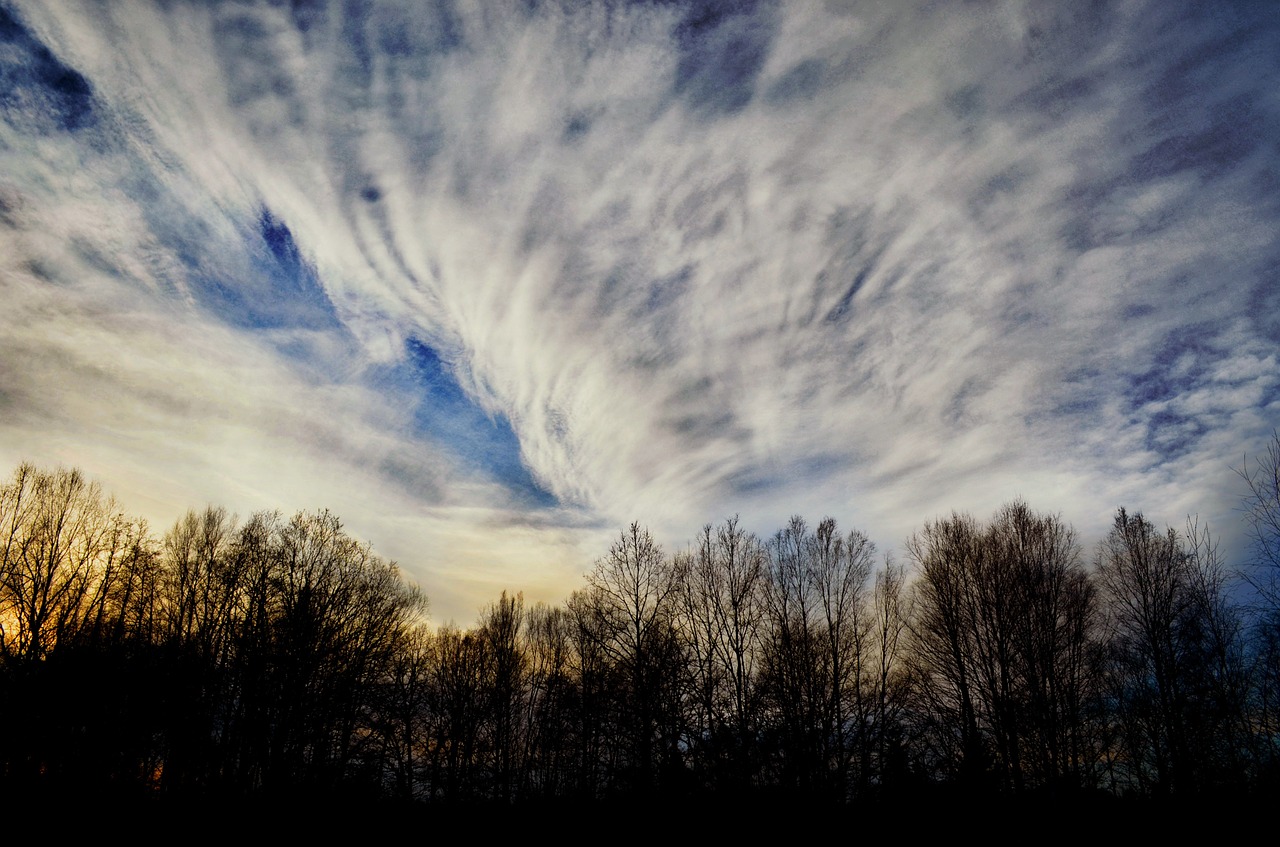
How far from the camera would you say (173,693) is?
102 ft

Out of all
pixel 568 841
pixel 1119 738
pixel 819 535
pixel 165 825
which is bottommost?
pixel 568 841

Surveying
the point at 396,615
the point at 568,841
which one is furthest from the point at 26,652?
the point at 568,841

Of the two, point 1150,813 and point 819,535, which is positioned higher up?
point 819,535

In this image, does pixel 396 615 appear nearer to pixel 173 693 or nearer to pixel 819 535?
pixel 173 693

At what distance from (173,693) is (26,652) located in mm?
6658

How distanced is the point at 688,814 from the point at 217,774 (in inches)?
994

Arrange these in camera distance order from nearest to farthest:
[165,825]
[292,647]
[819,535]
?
1. [165,825]
2. [292,647]
3. [819,535]

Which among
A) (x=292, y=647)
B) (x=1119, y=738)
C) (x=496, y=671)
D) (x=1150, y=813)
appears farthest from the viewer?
(x=496, y=671)

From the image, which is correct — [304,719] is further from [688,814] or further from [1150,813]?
[1150,813]

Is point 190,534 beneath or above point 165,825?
above

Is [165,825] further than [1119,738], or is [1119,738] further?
[1119,738]

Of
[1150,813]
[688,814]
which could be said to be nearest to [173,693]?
[688,814]

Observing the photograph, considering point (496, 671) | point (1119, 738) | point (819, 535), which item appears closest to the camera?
point (1119, 738)

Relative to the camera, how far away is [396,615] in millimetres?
39812
